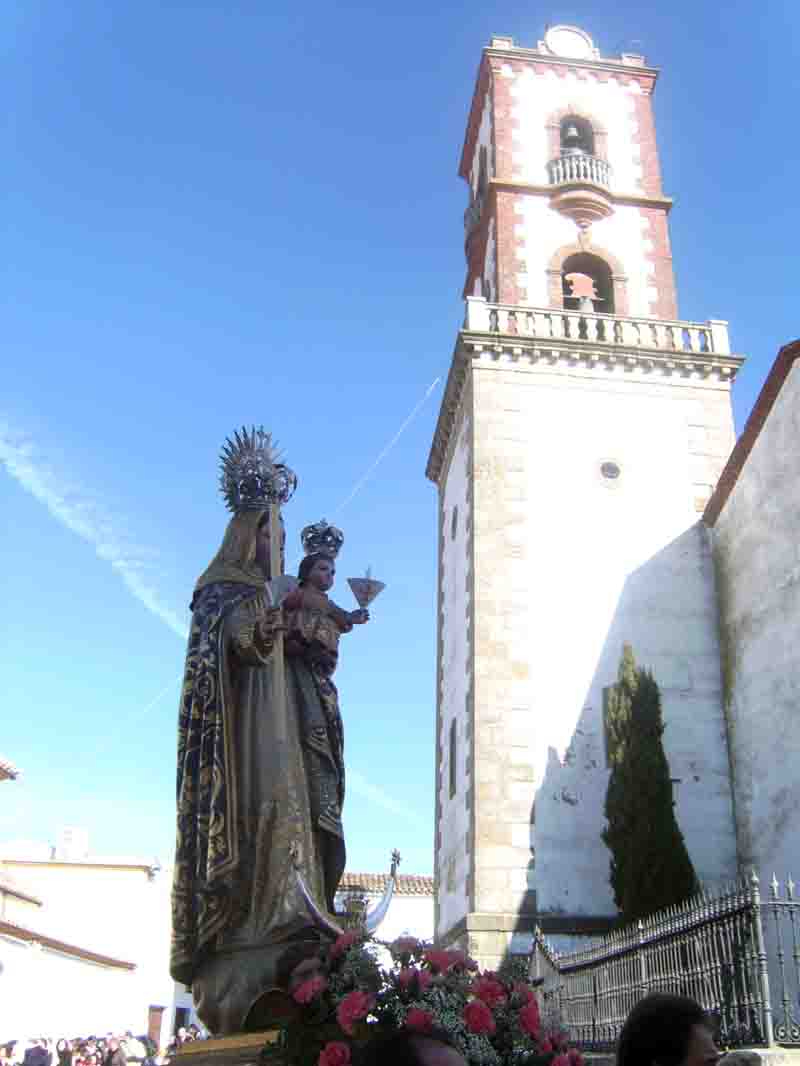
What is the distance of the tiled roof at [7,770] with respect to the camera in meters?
29.4

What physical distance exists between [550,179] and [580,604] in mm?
9653

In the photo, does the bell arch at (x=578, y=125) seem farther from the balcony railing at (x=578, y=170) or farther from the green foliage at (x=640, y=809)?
the green foliage at (x=640, y=809)

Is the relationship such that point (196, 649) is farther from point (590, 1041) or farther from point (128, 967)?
point (128, 967)

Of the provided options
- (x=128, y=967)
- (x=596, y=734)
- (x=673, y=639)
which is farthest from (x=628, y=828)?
(x=128, y=967)

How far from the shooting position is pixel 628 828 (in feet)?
52.0

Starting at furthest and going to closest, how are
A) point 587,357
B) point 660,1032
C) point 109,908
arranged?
point 109,908, point 587,357, point 660,1032

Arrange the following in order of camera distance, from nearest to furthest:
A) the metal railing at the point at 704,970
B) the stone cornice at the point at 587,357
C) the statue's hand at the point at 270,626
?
1. the statue's hand at the point at 270,626
2. the metal railing at the point at 704,970
3. the stone cornice at the point at 587,357

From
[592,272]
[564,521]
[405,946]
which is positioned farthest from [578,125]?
[405,946]

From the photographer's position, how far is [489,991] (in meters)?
3.55

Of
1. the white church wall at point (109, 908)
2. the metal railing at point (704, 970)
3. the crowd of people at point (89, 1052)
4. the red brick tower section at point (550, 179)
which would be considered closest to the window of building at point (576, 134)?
the red brick tower section at point (550, 179)

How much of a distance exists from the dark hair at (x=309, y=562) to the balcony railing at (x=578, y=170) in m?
18.6

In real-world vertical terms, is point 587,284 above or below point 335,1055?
above

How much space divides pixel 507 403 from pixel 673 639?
500 cm

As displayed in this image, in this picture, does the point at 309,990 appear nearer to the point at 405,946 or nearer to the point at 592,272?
the point at 405,946
